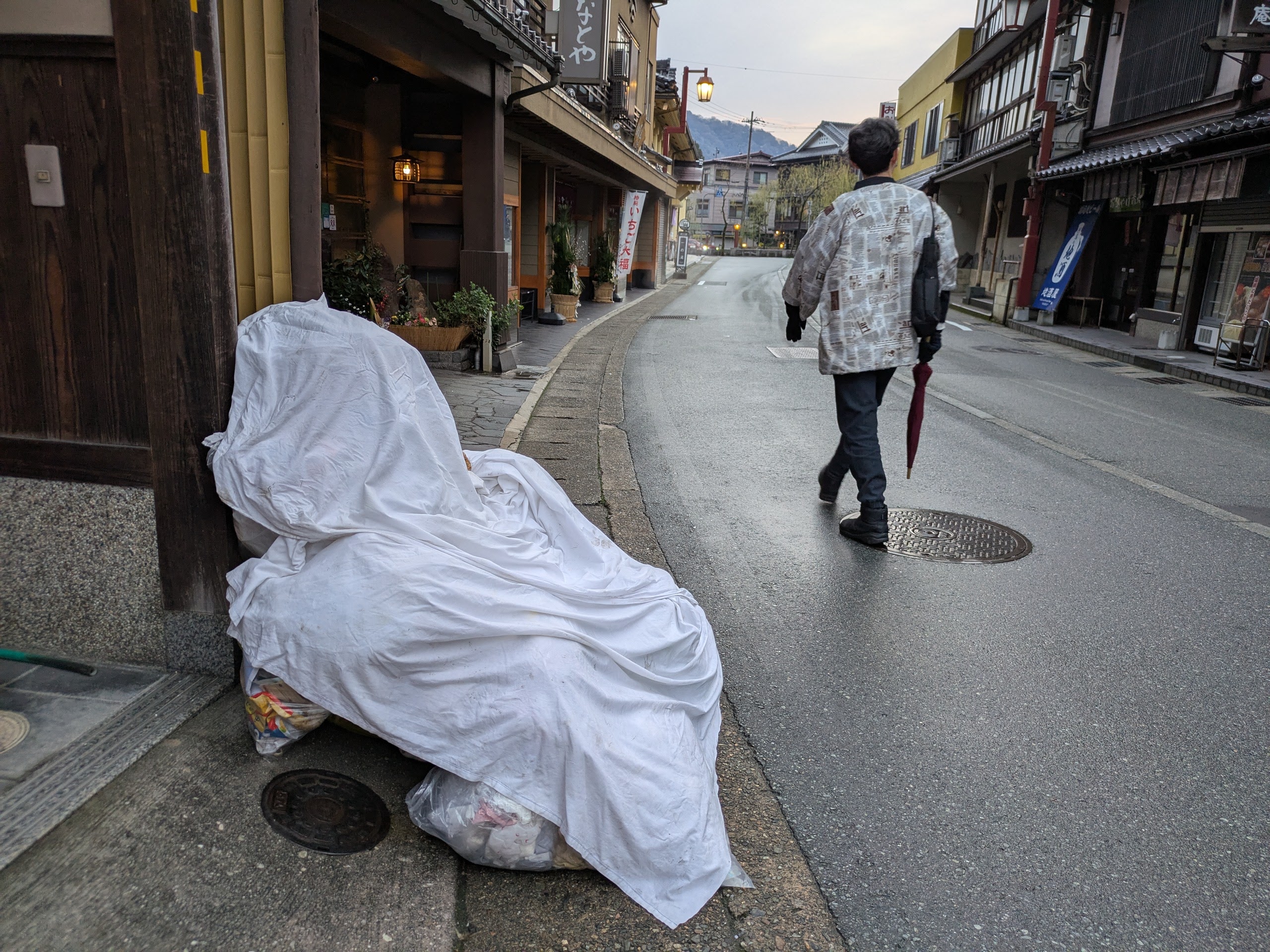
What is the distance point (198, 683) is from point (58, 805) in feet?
2.21

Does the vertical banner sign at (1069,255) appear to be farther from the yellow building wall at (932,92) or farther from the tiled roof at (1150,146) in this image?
the yellow building wall at (932,92)

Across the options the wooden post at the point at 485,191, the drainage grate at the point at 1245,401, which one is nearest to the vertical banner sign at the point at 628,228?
the wooden post at the point at 485,191

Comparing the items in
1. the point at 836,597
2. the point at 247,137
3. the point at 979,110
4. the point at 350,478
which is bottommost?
the point at 836,597

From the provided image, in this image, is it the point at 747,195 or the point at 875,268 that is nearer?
the point at 875,268

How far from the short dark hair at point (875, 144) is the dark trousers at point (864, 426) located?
112cm

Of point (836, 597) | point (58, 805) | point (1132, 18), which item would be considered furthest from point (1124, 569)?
point (1132, 18)

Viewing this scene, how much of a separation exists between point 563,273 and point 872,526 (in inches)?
535

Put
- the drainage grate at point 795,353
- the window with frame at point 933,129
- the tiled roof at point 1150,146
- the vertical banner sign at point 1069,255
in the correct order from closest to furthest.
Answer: the drainage grate at point 795,353 < the tiled roof at point 1150,146 < the vertical banner sign at point 1069,255 < the window with frame at point 933,129

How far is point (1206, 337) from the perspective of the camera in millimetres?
15656

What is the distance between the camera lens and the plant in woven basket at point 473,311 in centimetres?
1012

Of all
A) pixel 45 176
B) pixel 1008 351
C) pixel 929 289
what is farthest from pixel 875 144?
pixel 1008 351

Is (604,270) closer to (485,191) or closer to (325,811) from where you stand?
(485,191)

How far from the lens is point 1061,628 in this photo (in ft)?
12.7

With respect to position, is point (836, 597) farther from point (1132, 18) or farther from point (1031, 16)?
point (1031, 16)
